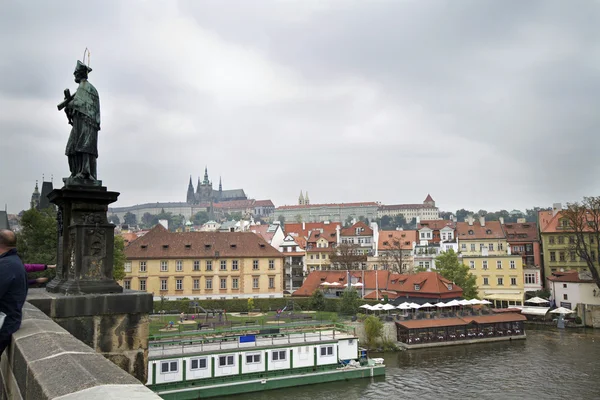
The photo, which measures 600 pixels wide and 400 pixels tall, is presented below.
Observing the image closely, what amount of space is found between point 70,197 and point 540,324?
5148cm

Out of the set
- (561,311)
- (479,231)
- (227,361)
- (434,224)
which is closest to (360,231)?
(434,224)

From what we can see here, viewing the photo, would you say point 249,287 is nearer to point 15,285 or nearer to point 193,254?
point 193,254

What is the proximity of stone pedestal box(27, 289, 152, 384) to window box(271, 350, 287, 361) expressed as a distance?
80.3ft

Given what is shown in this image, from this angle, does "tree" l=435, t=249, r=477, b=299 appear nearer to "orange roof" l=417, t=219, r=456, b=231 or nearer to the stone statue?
"orange roof" l=417, t=219, r=456, b=231

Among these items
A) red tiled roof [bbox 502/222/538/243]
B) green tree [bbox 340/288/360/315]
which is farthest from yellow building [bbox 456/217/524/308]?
green tree [bbox 340/288/360/315]

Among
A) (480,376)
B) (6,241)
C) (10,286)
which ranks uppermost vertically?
(6,241)

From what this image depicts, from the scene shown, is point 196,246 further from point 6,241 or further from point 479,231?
point 6,241

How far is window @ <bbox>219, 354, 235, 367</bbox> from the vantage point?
3027cm

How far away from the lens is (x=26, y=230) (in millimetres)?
37938

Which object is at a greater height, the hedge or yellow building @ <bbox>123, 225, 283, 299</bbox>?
yellow building @ <bbox>123, 225, 283, 299</bbox>

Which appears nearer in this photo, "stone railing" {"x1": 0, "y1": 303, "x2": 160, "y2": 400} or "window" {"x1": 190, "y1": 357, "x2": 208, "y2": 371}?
"stone railing" {"x1": 0, "y1": 303, "x2": 160, "y2": 400}

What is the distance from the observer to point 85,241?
8.77 meters

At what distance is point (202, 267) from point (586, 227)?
4584cm

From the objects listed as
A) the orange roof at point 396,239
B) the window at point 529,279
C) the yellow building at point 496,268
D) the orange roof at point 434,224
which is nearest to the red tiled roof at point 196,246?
the orange roof at point 396,239
